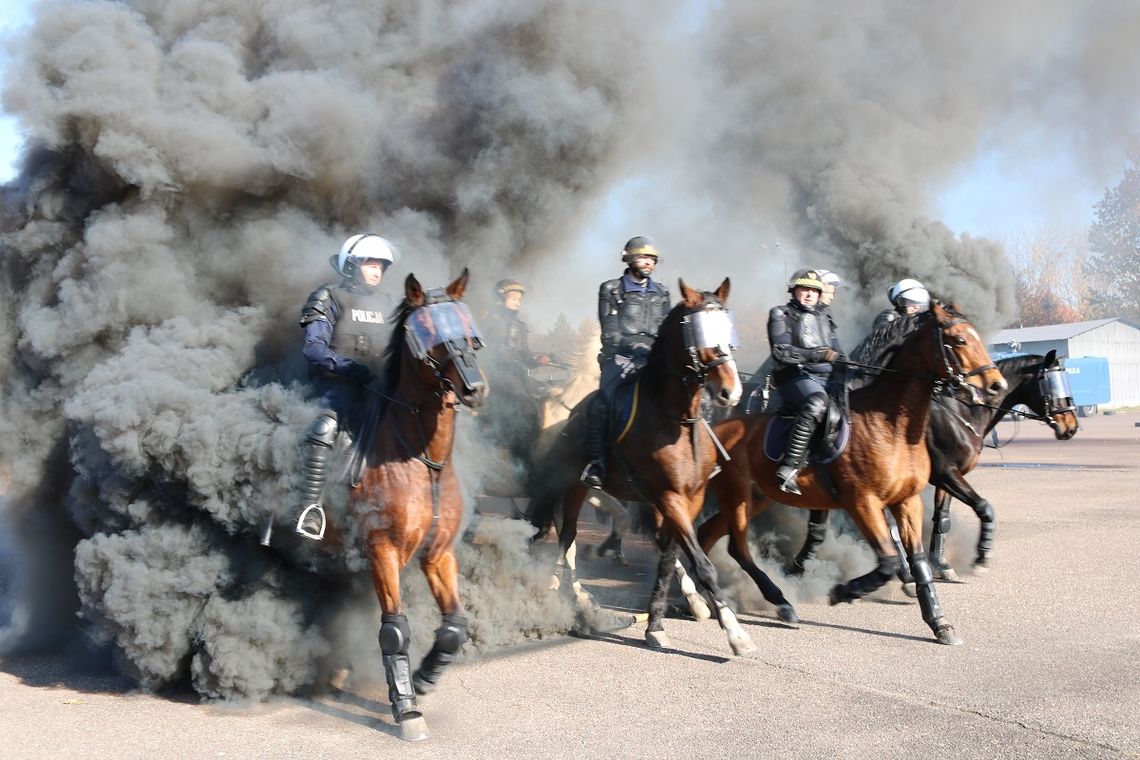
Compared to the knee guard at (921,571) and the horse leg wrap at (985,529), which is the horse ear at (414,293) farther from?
the horse leg wrap at (985,529)

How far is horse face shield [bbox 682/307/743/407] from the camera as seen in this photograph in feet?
22.5

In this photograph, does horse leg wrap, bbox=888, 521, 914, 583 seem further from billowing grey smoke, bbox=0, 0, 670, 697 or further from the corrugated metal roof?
the corrugated metal roof

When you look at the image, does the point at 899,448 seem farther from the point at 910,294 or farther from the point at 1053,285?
the point at 1053,285

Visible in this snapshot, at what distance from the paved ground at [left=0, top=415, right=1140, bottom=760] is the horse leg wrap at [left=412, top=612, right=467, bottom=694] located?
173mm

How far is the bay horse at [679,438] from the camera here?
275 inches

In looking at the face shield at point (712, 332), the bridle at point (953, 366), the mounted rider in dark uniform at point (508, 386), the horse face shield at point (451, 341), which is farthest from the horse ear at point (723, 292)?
the mounted rider in dark uniform at point (508, 386)

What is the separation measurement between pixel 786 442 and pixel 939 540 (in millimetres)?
2652

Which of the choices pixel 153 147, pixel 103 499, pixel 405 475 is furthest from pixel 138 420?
pixel 153 147

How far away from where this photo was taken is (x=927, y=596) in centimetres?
738

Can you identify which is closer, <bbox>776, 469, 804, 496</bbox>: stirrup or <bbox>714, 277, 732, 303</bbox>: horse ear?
<bbox>714, 277, 732, 303</bbox>: horse ear

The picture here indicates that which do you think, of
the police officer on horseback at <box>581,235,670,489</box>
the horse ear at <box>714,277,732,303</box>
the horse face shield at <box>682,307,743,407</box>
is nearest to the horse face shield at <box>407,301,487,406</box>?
the horse face shield at <box>682,307,743,407</box>

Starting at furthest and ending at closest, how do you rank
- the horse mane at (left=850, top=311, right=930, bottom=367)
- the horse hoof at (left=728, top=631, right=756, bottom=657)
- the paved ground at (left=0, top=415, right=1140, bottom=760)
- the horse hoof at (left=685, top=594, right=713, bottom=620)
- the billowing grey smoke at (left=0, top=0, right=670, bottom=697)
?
1. the horse hoof at (left=685, top=594, right=713, bottom=620)
2. the horse mane at (left=850, top=311, right=930, bottom=367)
3. the horse hoof at (left=728, top=631, right=756, bottom=657)
4. the billowing grey smoke at (left=0, top=0, right=670, bottom=697)
5. the paved ground at (left=0, top=415, right=1140, bottom=760)

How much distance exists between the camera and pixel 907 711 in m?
5.68

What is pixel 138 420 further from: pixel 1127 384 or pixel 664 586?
pixel 1127 384
